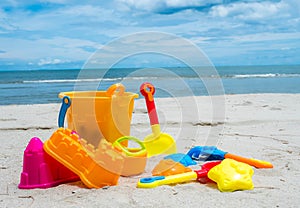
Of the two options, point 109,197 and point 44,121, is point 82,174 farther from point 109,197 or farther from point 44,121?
point 44,121

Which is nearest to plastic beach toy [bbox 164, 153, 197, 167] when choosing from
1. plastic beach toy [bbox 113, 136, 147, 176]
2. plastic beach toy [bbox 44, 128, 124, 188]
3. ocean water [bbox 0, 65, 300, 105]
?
plastic beach toy [bbox 113, 136, 147, 176]

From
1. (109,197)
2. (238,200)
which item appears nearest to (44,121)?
(109,197)

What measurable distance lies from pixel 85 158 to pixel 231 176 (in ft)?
2.66

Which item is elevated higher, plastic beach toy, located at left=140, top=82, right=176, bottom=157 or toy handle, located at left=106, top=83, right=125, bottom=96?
toy handle, located at left=106, top=83, right=125, bottom=96

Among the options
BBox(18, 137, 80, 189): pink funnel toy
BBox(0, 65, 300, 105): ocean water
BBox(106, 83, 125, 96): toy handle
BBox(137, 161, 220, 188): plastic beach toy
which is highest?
BBox(106, 83, 125, 96): toy handle

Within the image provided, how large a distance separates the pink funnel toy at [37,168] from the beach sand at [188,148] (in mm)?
64

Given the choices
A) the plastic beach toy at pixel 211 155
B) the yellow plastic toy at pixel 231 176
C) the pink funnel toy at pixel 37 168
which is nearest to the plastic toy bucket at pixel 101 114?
the pink funnel toy at pixel 37 168

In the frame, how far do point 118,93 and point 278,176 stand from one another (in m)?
1.15

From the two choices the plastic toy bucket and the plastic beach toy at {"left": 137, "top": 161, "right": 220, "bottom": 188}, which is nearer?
the plastic beach toy at {"left": 137, "top": 161, "right": 220, "bottom": 188}

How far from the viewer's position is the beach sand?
1.80 meters

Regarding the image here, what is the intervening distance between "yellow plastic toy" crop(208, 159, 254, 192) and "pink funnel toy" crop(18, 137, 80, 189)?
0.92 m

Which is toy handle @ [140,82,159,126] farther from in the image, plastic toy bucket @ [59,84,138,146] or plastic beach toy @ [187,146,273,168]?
plastic beach toy @ [187,146,273,168]

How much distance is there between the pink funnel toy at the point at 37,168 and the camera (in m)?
2.00

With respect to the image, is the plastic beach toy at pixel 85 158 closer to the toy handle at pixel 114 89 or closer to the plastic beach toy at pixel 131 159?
the plastic beach toy at pixel 131 159
